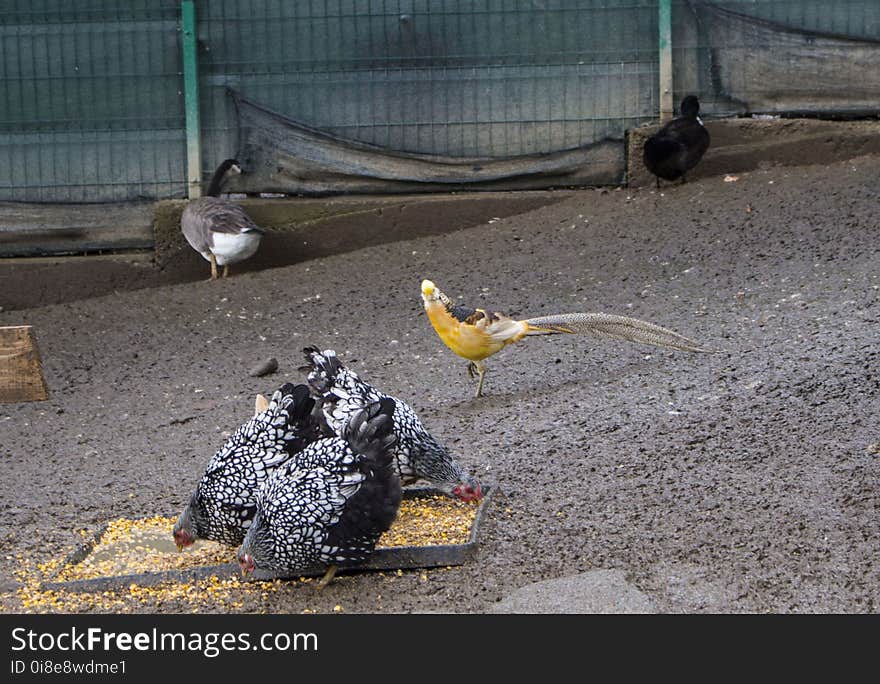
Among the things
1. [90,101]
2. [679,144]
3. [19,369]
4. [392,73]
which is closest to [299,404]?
[19,369]

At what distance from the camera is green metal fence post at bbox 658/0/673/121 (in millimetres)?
8680

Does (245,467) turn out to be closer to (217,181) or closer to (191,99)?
(217,181)

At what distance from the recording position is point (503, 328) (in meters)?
5.97

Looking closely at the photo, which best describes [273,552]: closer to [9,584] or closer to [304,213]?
[9,584]

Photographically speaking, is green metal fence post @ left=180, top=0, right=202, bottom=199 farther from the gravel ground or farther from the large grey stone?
the large grey stone

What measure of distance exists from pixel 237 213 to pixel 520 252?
6.51ft

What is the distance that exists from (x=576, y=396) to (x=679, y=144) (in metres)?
3.26

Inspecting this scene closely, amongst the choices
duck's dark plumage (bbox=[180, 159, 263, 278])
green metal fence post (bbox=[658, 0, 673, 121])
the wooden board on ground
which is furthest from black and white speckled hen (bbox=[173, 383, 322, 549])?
green metal fence post (bbox=[658, 0, 673, 121])

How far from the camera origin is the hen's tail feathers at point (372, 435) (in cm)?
377

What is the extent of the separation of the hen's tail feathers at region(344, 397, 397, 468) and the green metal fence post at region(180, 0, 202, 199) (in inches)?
217

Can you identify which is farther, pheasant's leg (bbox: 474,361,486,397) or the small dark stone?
the small dark stone

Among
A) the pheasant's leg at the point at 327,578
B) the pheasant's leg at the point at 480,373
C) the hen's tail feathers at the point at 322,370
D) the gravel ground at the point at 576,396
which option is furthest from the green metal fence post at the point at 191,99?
the pheasant's leg at the point at 327,578

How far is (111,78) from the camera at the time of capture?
8859mm
